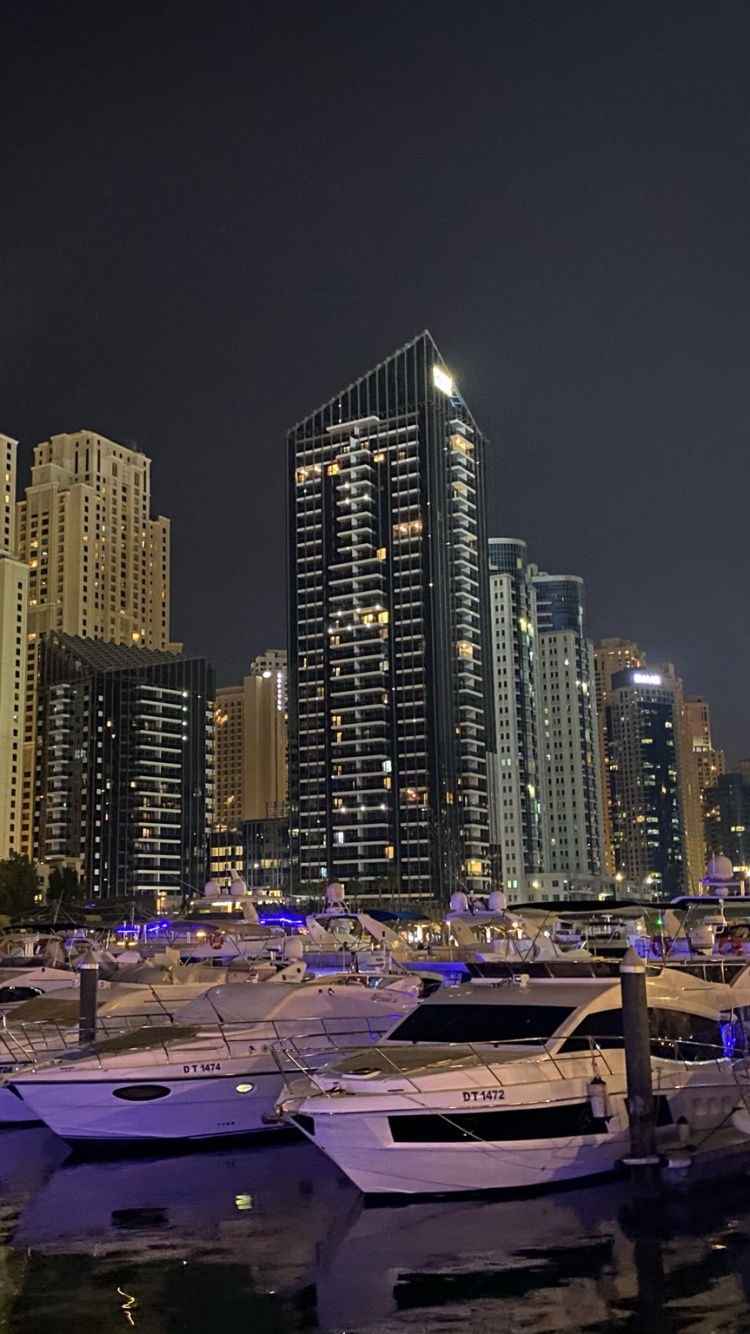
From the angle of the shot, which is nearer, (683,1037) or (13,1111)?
(683,1037)

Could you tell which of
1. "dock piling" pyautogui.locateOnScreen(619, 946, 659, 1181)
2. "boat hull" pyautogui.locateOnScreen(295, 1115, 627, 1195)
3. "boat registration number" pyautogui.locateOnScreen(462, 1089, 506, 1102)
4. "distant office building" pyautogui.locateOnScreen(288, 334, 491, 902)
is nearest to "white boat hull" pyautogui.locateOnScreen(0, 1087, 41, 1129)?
"boat hull" pyautogui.locateOnScreen(295, 1115, 627, 1195)

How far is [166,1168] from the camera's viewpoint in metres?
23.0

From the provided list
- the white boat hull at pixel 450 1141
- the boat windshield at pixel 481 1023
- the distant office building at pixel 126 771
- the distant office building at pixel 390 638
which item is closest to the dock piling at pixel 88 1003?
the boat windshield at pixel 481 1023

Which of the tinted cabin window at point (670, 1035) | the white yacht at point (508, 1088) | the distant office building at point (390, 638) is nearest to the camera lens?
the white yacht at point (508, 1088)

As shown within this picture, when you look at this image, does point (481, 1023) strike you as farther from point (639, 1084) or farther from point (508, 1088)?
point (639, 1084)

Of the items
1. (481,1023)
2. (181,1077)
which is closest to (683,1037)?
(481,1023)

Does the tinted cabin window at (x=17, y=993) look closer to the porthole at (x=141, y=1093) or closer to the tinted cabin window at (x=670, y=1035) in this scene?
the porthole at (x=141, y=1093)

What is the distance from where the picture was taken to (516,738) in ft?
589

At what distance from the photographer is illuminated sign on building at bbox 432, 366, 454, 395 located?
518ft

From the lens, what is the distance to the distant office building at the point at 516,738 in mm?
177250

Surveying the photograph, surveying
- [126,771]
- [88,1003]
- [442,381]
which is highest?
[442,381]

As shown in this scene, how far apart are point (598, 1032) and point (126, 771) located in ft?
501

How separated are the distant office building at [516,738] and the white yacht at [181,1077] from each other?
144006mm

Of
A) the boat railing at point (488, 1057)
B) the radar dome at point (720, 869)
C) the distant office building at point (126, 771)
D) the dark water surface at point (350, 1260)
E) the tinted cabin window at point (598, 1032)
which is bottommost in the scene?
the dark water surface at point (350, 1260)
